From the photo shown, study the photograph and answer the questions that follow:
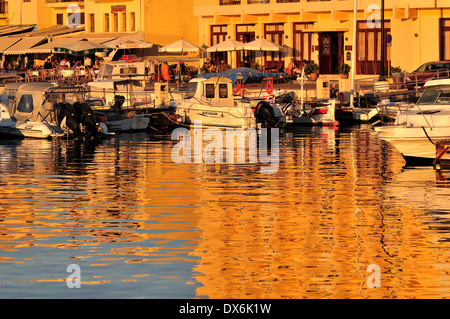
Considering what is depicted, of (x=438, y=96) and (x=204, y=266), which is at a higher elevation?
(x=438, y=96)

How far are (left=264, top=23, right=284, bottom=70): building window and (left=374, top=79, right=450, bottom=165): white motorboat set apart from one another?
41145 mm

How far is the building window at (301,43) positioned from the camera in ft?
239

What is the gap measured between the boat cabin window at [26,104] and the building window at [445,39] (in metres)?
28.3

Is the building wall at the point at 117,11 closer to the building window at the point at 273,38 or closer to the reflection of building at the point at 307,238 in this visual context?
the building window at the point at 273,38

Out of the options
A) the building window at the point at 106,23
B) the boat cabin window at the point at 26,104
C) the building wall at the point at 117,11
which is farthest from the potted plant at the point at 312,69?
the boat cabin window at the point at 26,104

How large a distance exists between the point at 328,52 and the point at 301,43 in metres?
2.44

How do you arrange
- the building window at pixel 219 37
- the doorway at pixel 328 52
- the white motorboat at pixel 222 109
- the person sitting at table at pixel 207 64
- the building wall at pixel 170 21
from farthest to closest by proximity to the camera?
the building wall at pixel 170 21, the building window at pixel 219 37, the person sitting at table at pixel 207 64, the doorway at pixel 328 52, the white motorboat at pixel 222 109

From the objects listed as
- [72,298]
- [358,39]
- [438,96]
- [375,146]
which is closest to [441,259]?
[72,298]

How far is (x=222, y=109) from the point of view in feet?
159

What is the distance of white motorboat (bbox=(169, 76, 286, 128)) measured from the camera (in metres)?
48.2
